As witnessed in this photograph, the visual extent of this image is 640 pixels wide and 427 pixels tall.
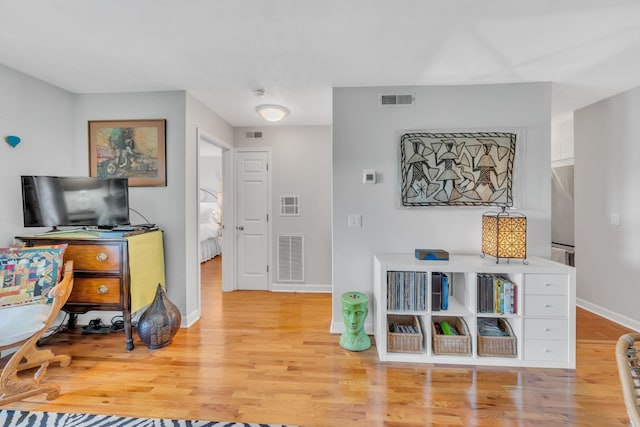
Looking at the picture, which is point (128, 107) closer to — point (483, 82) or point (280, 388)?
point (280, 388)

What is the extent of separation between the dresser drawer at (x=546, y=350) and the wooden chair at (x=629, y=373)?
1.39 metres

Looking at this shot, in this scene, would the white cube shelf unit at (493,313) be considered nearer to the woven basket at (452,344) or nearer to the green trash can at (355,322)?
the woven basket at (452,344)

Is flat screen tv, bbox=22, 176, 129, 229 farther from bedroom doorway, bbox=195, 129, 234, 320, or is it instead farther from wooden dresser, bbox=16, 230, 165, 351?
bedroom doorway, bbox=195, 129, 234, 320

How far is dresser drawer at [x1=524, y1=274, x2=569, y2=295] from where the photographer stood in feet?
7.01

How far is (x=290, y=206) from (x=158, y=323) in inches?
85.4

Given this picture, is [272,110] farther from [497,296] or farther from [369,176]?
[497,296]

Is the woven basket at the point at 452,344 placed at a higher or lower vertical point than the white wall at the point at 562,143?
lower

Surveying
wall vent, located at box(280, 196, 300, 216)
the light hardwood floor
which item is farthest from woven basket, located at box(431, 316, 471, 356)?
wall vent, located at box(280, 196, 300, 216)

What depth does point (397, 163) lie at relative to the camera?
2701 millimetres

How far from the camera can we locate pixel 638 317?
9.01ft

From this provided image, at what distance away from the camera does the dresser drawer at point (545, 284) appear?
214cm

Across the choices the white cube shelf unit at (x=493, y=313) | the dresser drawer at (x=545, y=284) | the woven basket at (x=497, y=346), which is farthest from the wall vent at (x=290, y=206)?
the dresser drawer at (x=545, y=284)

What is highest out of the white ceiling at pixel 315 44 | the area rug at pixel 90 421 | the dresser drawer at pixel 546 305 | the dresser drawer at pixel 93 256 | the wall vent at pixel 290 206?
the white ceiling at pixel 315 44

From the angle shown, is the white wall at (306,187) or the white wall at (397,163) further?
the white wall at (306,187)
